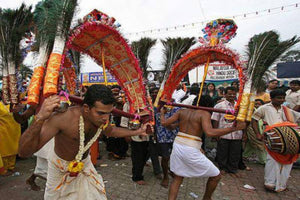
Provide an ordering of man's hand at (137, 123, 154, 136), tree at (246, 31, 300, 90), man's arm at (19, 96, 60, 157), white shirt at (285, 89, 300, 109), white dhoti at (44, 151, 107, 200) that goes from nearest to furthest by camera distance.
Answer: man's arm at (19, 96, 60, 157), white dhoti at (44, 151, 107, 200), man's hand at (137, 123, 154, 136), tree at (246, 31, 300, 90), white shirt at (285, 89, 300, 109)

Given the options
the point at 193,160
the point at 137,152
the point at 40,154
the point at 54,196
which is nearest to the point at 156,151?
the point at 137,152

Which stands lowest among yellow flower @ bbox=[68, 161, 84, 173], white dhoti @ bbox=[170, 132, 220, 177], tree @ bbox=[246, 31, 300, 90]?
white dhoti @ bbox=[170, 132, 220, 177]

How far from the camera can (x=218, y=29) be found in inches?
130

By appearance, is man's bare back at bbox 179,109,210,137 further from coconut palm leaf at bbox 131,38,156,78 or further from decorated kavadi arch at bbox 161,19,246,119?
coconut palm leaf at bbox 131,38,156,78

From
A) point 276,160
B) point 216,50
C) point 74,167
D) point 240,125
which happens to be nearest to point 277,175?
point 276,160

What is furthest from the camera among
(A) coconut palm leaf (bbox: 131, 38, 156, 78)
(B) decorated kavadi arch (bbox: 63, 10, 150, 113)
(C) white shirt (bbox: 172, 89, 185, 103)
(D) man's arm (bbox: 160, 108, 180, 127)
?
(C) white shirt (bbox: 172, 89, 185, 103)

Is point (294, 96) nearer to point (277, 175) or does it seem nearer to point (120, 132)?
point (277, 175)

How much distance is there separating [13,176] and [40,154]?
1.61 metres

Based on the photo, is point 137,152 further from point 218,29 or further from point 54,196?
point 218,29

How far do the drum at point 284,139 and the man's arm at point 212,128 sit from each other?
4.50 feet

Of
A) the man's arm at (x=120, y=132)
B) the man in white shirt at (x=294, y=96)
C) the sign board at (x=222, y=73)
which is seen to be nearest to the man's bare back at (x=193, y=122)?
the man's arm at (x=120, y=132)

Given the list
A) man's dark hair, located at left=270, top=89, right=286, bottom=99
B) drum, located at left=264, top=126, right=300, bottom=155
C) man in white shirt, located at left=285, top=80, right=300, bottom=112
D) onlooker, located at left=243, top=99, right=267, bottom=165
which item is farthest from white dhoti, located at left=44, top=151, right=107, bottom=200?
man in white shirt, located at left=285, top=80, right=300, bottom=112

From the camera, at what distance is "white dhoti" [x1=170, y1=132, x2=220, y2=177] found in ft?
10.1

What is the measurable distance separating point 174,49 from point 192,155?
2.08m
